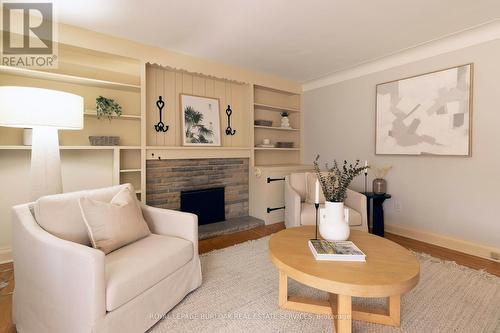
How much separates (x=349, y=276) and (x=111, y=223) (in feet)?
4.64

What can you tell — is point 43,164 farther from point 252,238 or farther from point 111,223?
point 252,238

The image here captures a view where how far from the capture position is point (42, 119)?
157 centimetres

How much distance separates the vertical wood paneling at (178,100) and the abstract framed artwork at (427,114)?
1845 millimetres

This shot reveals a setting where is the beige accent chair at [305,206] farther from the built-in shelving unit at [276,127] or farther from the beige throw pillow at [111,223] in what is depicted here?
the beige throw pillow at [111,223]

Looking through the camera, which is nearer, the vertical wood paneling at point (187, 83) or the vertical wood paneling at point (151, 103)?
the vertical wood paneling at point (151, 103)

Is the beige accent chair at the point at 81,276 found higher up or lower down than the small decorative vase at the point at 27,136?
lower down

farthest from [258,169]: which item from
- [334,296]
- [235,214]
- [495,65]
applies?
[495,65]

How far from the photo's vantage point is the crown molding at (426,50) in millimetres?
2424

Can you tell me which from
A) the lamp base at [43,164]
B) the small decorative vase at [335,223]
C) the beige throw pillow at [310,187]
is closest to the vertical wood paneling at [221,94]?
the beige throw pillow at [310,187]

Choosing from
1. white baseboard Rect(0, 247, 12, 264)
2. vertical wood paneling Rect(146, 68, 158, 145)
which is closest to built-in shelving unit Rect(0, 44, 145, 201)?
vertical wood paneling Rect(146, 68, 158, 145)

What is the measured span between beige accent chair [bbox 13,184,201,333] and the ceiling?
1.61 metres

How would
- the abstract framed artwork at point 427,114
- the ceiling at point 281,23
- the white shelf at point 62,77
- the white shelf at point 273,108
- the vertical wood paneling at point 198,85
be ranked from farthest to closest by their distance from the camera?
the white shelf at point 273,108 < the vertical wood paneling at point 198,85 < the abstract framed artwork at point 427,114 < the white shelf at point 62,77 < the ceiling at point 281,23

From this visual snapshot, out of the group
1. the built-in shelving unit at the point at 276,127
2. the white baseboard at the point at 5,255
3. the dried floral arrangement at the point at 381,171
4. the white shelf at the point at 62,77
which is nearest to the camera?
the white shelf at the point at 62,77

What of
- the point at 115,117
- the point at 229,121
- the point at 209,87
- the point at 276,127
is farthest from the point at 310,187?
the point at 115,117
